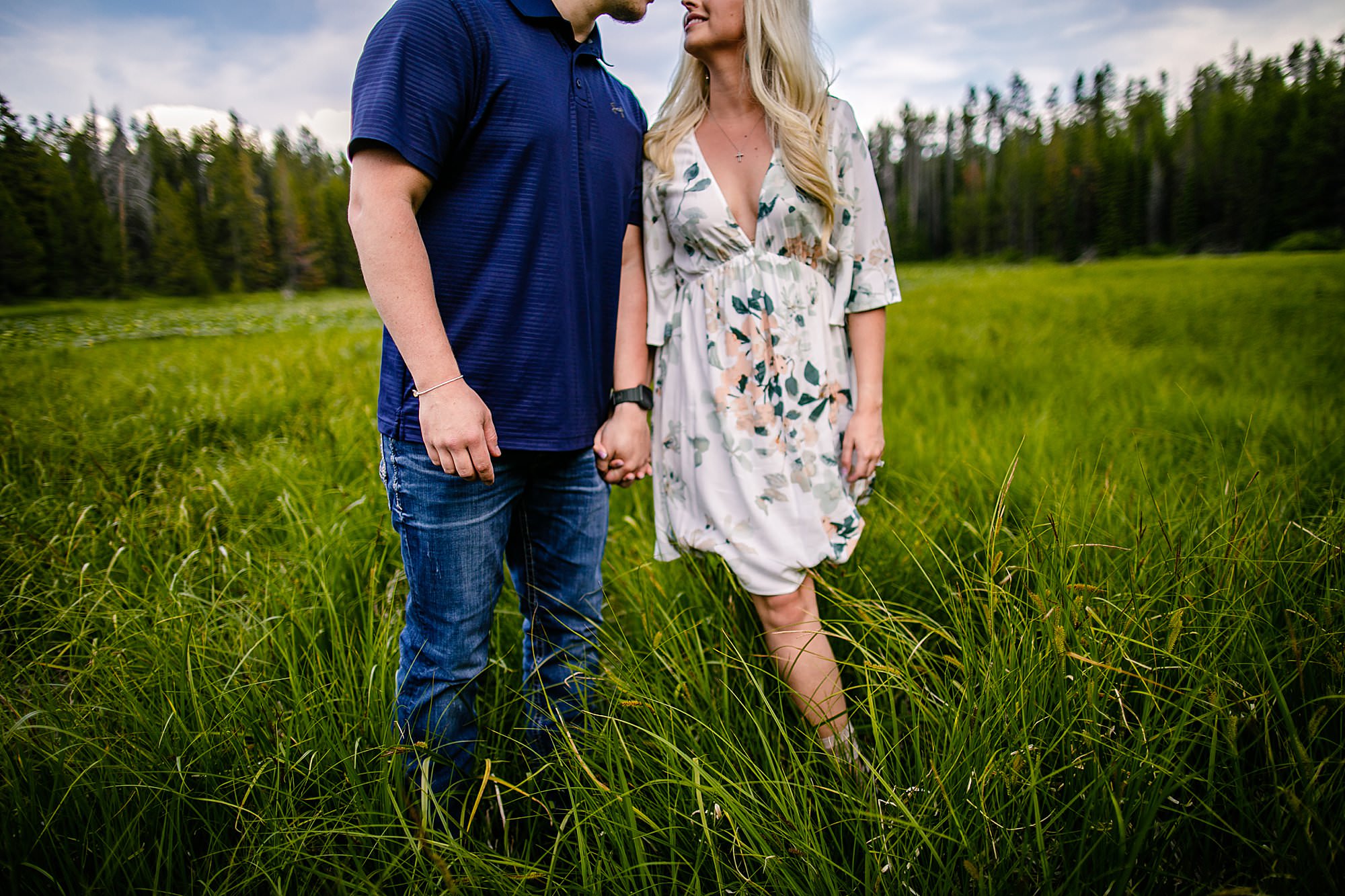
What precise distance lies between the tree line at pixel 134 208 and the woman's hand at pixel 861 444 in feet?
8.04

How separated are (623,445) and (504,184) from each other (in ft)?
2.13

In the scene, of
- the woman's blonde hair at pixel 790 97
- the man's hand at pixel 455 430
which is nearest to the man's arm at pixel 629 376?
the woman's blonde hair at pixel 790 97

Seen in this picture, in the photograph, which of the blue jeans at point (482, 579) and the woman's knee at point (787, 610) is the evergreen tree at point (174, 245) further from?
the woman's knee at point (787, 610)

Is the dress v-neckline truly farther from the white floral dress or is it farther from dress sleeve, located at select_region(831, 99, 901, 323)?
dress sleeve, located at select_region(831, 99, 901, 323)

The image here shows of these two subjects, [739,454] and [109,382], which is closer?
[739,454]

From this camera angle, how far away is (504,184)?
49.0 inches

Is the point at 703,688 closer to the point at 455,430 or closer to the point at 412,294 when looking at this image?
the point at 455,430

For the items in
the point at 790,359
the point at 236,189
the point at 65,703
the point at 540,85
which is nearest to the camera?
the point at 540,85

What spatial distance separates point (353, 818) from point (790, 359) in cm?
143

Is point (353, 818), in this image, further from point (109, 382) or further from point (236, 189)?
point (236, 189)

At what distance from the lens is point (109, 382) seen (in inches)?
130

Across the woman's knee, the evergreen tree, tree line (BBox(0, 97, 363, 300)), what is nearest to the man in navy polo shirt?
the woman's knee

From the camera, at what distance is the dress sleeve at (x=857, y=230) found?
1.59m

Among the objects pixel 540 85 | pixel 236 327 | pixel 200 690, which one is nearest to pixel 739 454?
pixel 540 85
